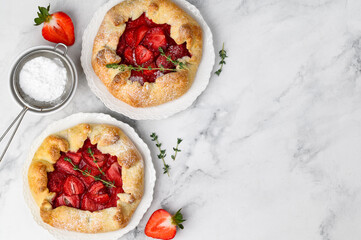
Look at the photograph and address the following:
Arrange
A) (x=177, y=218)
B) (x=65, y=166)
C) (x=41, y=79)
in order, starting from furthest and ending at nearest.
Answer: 1. (x=177, y=218)
2. (x=65, y=166)
3. (x=41, y=79)

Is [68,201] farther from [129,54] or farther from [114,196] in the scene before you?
[129,54]

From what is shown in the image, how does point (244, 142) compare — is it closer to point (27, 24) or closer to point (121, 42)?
point (121, 42)

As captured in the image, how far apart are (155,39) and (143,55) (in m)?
0.15

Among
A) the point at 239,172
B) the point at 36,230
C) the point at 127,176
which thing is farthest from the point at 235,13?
the point at 36,230

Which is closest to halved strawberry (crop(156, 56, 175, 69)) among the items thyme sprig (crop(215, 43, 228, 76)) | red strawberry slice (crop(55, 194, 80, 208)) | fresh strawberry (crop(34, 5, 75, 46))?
thyme sprig (crop(215, 43, 228, 76))

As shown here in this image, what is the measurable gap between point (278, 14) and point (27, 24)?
1934mm

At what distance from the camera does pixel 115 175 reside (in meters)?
2.91

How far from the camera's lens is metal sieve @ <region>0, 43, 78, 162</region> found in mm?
2803

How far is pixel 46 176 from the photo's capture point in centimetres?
285

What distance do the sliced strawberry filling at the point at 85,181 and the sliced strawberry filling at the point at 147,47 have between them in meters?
0.64

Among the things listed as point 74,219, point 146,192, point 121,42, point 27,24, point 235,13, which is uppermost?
point 235,13

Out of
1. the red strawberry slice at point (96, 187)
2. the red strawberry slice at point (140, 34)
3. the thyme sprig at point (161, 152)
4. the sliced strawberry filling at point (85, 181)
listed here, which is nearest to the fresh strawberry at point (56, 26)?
the red strawberry slice at point (140, 34)

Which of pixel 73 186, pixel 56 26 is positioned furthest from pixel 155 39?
pixel 73 186

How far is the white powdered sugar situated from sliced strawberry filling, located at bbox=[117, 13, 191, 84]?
479 mm
